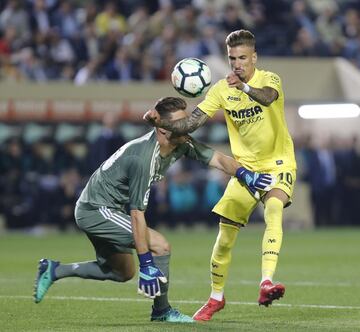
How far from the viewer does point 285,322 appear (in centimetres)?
873

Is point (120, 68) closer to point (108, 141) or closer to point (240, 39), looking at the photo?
point (108, 141)

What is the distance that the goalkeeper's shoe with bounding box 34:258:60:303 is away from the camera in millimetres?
9163

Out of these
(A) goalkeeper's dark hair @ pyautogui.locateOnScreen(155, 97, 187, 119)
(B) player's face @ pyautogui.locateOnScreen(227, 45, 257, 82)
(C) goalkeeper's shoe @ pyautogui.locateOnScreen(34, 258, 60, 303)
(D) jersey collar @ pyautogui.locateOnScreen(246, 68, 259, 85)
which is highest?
(B) player's face @ pyautogui.locateOnScreen(227, 45, 257, 82)

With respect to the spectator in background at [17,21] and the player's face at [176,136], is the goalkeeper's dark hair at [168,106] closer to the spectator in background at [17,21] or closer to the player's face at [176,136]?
the player's face at [176,136]

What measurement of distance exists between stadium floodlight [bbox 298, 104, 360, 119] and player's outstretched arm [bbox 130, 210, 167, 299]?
15043 mm

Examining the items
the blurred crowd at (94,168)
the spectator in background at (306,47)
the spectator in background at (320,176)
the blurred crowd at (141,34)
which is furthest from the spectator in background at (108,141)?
the spectator in background at (306,47)

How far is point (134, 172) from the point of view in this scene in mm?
8469

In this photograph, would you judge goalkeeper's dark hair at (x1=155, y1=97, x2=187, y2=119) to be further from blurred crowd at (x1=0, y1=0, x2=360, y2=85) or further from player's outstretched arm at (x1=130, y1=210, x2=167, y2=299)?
blurred crowd at (x1=0, y1=0, x2=360, y2=85)

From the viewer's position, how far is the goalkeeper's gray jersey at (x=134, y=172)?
843cm

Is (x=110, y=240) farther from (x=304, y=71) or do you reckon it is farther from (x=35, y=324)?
(x=304, y=71)

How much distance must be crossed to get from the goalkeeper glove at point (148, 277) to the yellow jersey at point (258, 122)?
149cm

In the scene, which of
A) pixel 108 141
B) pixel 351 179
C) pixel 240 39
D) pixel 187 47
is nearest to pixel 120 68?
pixel 187 47

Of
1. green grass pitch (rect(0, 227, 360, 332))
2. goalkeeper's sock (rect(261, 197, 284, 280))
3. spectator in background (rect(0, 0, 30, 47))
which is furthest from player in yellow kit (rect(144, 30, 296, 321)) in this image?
spectator in background (rect(0, 0, 30, 47))

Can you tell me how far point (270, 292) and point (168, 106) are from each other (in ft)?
5.45
